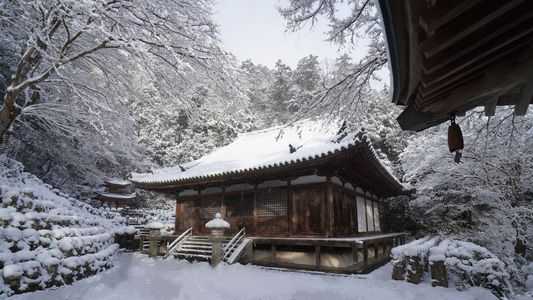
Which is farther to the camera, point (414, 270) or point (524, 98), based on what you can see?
point (414, 270)

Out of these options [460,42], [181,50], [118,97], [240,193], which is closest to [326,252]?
A: [240,193]

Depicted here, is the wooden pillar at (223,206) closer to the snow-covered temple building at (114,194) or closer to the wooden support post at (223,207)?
the wooden support post at (223,207)

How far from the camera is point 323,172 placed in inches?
421

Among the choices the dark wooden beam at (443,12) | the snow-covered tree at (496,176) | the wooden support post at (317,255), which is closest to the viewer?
the dark wooden beam at (443,12)

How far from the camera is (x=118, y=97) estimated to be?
9703 mm

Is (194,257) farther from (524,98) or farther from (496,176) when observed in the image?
(496,176)

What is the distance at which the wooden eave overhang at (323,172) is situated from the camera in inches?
369

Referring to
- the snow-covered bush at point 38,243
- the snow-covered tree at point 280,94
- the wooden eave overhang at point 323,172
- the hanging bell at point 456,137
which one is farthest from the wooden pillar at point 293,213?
the snow-covered tree at point 280,94

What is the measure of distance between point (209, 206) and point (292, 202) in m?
4.55

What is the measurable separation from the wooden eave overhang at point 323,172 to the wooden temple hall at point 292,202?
3 centimetres

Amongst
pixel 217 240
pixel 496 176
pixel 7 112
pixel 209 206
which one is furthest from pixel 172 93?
pixel 496 176

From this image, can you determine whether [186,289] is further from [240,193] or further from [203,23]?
[203,23]

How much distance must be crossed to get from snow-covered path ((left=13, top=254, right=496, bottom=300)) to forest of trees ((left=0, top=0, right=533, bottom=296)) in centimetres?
384

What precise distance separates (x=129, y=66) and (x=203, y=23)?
107 inches
